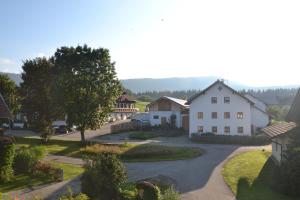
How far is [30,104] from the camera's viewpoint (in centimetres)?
5128

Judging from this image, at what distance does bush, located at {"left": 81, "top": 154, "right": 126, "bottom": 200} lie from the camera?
19.8 meters

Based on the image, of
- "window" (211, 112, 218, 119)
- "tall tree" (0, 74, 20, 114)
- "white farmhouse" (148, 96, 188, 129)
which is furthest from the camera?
"white farmhouse" (148, 96, 188, 129)

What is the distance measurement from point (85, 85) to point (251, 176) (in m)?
26.6

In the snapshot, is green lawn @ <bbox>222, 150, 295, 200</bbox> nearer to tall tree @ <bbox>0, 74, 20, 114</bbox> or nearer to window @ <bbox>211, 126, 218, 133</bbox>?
window @ <bbox>211, 126, 218, 133</bbox>

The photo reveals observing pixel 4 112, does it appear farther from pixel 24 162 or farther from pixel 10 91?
pixel 10 91

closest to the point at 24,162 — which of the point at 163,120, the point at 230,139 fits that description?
the point at 230,139

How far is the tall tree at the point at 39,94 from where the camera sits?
51.2 m

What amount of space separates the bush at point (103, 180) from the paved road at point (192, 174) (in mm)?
4704

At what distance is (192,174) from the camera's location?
3147 cm

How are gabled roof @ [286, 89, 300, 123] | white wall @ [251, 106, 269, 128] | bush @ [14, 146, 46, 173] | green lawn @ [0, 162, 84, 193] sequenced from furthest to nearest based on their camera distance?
white wall @ [251, 106, 269, 128], bush @ [14, 146, 46, 173], gabled roof @ [286, 89, 300, 123], green lawn @ [0, 162, 84, 193]

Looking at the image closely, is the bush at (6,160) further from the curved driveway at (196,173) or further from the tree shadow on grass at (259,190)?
the tree shadow on grass at (259,190)

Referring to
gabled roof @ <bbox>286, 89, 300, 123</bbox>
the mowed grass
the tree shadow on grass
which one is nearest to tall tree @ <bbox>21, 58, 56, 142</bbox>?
the mowed grass

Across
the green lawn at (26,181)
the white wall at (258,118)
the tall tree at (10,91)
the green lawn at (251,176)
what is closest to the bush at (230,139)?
the green lawn at (251,176)

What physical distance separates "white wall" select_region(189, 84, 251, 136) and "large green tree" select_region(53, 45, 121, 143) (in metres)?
14.1
